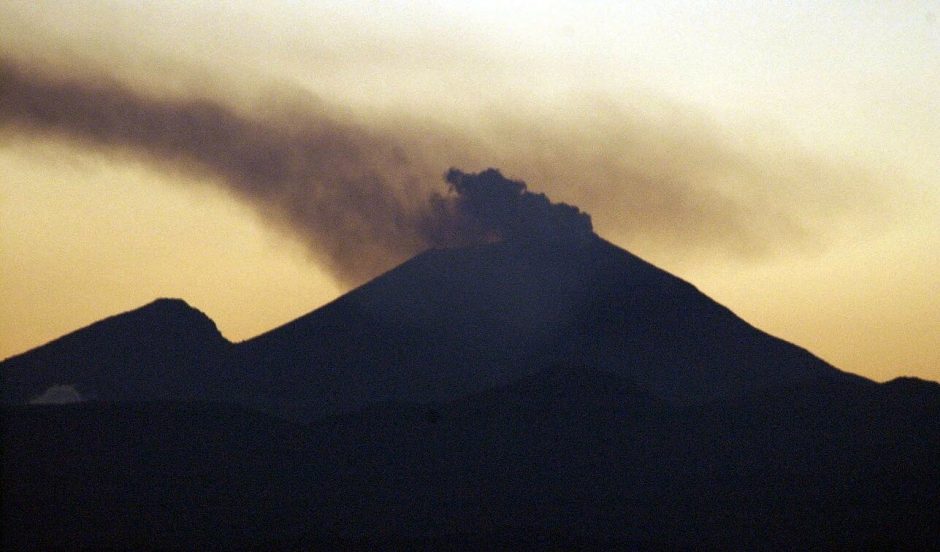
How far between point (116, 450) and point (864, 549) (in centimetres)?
8044

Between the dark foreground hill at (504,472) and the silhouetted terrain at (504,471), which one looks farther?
the silhouetted terrain at (504,471)

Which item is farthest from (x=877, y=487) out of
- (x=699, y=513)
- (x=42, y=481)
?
(x=42, y=481)

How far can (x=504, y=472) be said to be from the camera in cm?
17112

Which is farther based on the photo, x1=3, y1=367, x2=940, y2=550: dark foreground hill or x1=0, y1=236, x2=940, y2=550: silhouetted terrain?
x1=0, y1=236, x2=940, y2=550: silhouetted terrain

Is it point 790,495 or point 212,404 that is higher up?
point 212,404

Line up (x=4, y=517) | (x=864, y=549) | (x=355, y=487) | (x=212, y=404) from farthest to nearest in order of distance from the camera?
1. (x=212, y=404)
2. (x=355, y=487)
3. (x=4, y=517)
4. (x=864, y=549)

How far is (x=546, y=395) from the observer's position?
189m

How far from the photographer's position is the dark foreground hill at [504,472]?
152m

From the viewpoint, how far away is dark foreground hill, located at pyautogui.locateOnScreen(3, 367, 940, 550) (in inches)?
5969

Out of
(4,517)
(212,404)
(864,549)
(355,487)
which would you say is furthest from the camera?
(212,404)

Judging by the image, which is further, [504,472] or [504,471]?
[504,471]

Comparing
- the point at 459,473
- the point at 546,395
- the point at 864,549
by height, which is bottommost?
the point at 864,549

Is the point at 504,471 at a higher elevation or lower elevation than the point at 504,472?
higher

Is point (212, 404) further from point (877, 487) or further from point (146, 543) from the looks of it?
point (877, 487)
